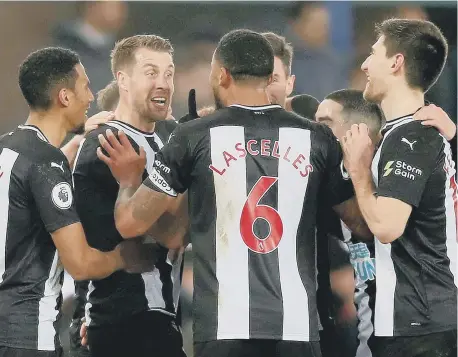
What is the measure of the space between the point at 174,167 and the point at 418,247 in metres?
1.04

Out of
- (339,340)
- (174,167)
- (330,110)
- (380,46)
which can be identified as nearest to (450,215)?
(380,46)

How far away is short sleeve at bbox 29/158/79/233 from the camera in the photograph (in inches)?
125

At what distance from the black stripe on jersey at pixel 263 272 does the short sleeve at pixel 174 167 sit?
239mm

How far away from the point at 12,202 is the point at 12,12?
123 inches

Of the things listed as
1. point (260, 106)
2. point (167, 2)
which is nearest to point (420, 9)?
point (167, 2)

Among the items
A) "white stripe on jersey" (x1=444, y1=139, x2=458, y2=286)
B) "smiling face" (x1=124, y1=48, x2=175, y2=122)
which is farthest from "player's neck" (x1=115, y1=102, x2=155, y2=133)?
"white stripe on jersey" (x1=444, y1=139, x2=458, y2=286)

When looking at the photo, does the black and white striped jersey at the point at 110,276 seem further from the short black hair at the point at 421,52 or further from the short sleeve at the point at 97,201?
the short black hair at the point at 421,52

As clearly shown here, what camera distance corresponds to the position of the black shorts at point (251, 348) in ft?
9.73

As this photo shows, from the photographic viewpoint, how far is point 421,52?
11.2ft

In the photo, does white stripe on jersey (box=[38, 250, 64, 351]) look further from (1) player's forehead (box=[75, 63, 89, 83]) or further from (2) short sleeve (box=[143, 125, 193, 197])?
(1) player's forehead (box=[75, 63, 89, 83])

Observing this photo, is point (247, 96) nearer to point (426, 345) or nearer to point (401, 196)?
point (401, 196)

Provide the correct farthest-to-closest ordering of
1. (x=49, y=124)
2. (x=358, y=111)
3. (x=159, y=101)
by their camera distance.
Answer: (x=358, y=111) → (x=159, y=101) → (x=49, y=124)

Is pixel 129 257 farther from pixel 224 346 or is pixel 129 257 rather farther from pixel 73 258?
pixel 224 346

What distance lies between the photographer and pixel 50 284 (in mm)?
3250
